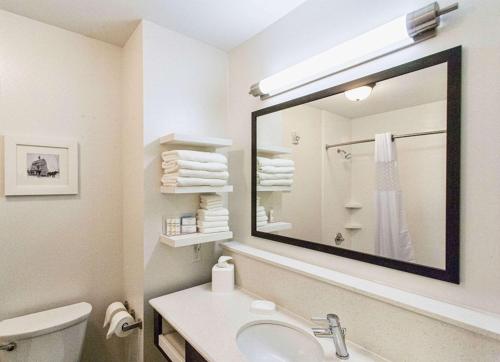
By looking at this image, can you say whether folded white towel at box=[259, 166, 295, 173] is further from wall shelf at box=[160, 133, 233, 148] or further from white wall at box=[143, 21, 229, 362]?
white wall at box=[143, 21, 229, 362]

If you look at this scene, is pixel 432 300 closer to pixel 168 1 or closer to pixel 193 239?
pixel 193 239

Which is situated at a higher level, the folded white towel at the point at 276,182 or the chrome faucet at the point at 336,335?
the folded white towel at the point at 276,182

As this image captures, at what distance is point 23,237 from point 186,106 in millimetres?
1185

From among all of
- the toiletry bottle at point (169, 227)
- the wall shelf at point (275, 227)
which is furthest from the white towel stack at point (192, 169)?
→ the wall shelf at point (275, 227)

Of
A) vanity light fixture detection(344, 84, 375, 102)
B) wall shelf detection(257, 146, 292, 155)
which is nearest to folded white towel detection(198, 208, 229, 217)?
wall shelf detection(257, 146, 292, 155)

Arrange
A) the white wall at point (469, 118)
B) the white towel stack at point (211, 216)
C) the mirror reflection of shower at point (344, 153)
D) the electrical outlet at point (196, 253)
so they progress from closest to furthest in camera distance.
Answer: the white wall at point (469, 118) → the mirror reflection of shower at point (344, 153) → the white towel stack at point (211, 216) → the electrical outlet at point (196, 253)

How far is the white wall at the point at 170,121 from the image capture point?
1.46 metres

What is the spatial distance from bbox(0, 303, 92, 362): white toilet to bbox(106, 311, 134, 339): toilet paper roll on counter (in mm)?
163

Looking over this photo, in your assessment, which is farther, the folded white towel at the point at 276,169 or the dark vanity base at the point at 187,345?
the folded white towel at the point at 276,169

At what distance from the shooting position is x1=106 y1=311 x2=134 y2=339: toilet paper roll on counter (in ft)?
4.58

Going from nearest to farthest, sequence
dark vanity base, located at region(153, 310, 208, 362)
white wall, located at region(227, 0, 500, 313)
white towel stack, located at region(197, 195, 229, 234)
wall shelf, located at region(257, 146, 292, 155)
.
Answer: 1. white wall, located at region(227, 0, 500, 313)
2. dark vanity base, located at region(153, 310, 208, 362)
3. wall shelf, located at region(257, 146, 292, 155)
4. white towel stack, located at region(197, 195, 229, 234)

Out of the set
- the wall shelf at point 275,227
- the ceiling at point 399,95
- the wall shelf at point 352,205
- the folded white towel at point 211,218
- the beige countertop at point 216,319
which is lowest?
the beige countertop at point 216,319

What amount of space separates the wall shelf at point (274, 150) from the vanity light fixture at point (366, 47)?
32 cm

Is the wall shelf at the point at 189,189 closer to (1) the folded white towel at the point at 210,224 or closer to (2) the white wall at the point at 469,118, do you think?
(1) the folded white towel at the point at 210,224
